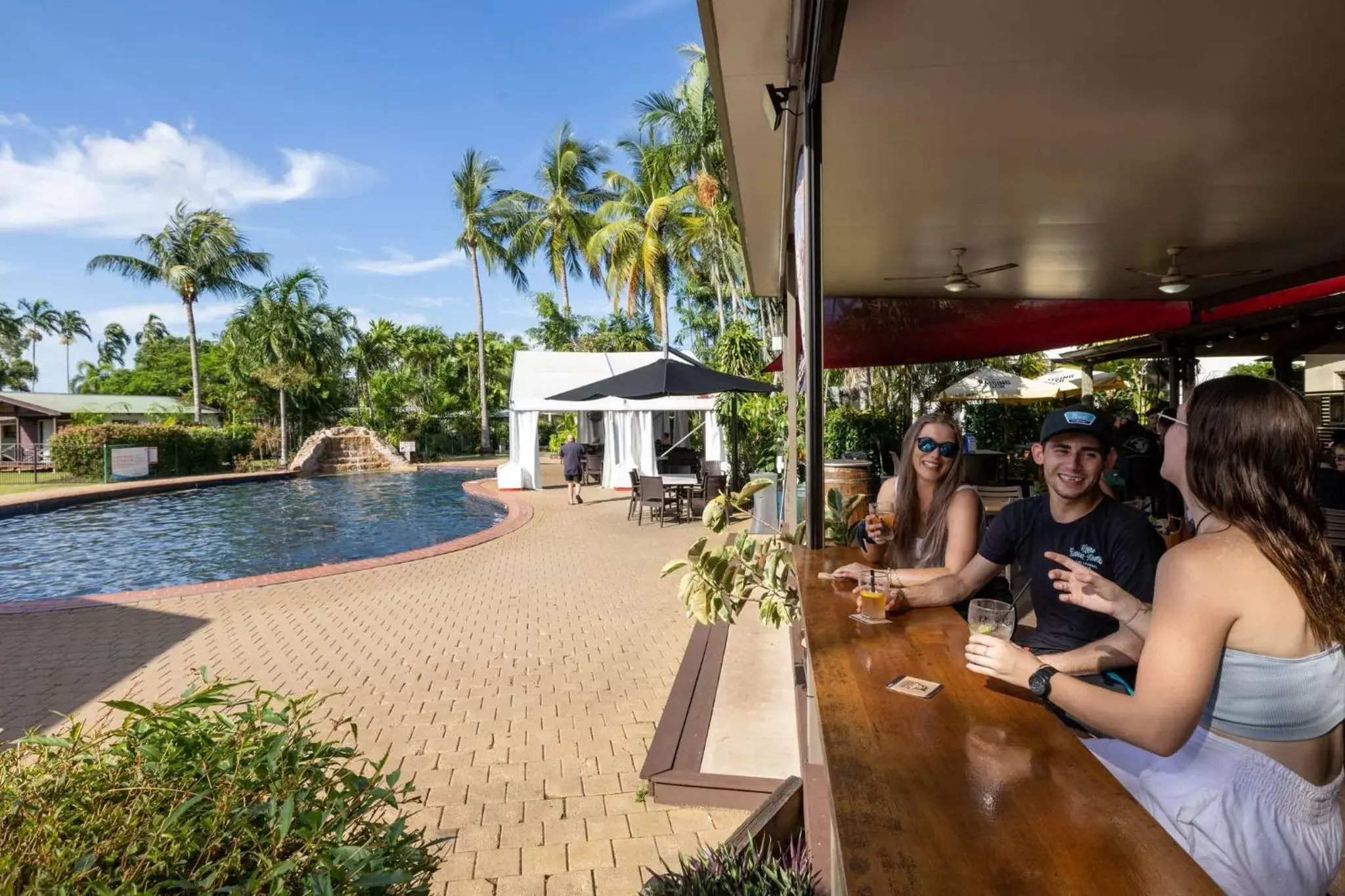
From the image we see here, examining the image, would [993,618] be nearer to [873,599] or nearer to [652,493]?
[873,599]

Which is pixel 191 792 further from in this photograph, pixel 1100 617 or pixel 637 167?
pixel 637 167

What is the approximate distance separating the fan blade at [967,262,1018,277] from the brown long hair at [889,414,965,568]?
429cm

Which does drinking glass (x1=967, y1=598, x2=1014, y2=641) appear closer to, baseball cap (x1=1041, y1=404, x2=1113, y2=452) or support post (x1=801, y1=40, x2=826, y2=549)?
baseball cap (x1=1041, y1=404, x2=1113, y2=452)

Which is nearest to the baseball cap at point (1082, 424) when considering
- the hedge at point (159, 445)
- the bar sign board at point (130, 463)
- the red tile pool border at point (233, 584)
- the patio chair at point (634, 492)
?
the red tile pool border at point (233, 584)

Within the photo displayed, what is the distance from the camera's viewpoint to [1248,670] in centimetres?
125

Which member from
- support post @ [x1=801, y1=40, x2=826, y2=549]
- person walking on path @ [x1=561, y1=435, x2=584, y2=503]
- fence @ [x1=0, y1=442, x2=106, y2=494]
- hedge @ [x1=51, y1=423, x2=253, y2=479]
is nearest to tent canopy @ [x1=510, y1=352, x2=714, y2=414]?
person walking on path @ [x1=561, y1=435, x2=584, y2=503]

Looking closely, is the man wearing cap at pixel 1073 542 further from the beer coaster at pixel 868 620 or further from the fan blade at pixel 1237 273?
the fan blade at pixel 1237 273

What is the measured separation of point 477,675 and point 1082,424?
4.01m

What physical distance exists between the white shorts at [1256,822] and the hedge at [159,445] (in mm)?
26559

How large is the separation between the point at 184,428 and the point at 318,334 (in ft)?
26.3

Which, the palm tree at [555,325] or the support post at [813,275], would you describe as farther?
the palm tree at [555,325]

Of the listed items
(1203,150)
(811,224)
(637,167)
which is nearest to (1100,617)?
(811,224)

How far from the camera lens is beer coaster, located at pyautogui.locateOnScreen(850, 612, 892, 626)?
2027 millimetres

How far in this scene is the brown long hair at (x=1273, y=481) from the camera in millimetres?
1237
